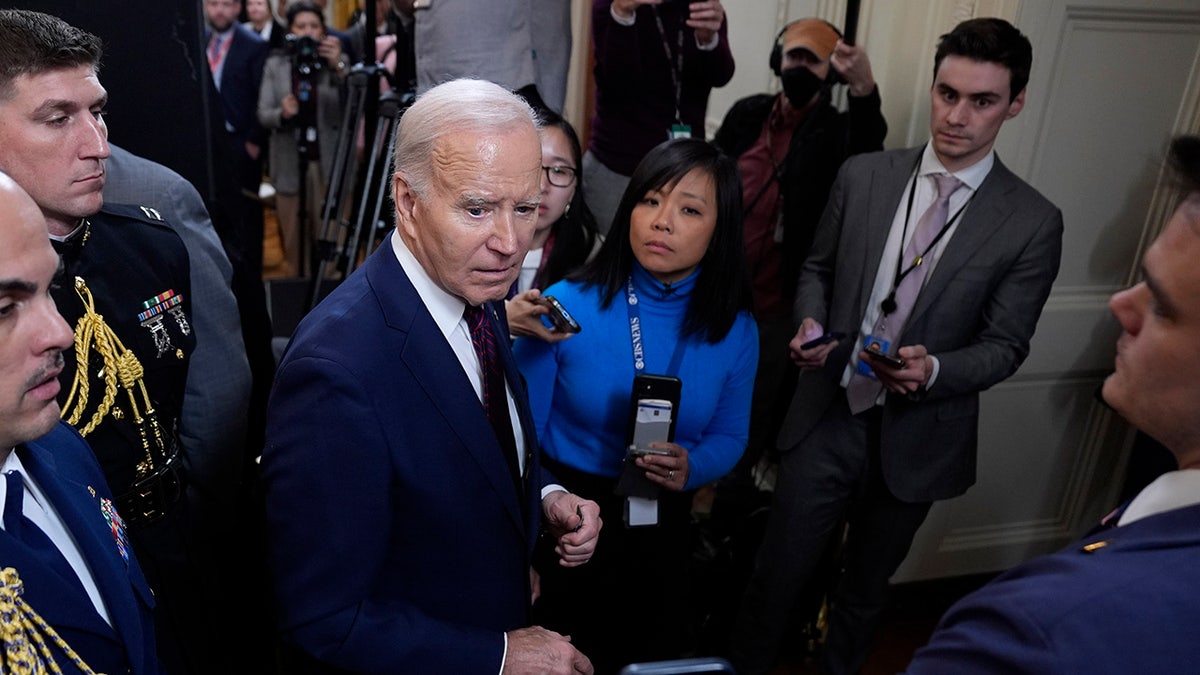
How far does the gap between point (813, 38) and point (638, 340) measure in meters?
1.49

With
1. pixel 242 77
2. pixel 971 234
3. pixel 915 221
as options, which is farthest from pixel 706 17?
pixel 242 77

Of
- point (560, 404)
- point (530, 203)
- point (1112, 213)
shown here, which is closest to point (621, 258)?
point (560, 404)

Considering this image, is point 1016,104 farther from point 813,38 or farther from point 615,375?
point 615,375

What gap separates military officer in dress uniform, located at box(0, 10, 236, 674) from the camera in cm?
144

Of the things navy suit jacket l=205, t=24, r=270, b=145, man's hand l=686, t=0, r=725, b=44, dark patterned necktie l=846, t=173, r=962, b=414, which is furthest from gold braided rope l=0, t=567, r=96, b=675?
navy suit jacket l=205, t=24, r=270, b=145

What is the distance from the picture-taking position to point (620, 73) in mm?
2678

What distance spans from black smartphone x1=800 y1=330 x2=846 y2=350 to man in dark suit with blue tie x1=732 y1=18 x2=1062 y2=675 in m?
0.01

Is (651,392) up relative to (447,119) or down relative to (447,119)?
down

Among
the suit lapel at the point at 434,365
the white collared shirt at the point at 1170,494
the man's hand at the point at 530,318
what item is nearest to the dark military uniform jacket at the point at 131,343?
the suit lapel at the point at 434,365

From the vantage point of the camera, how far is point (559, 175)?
2174mm

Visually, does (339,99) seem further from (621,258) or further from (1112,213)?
(1112,213)

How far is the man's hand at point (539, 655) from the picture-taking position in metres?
1.33

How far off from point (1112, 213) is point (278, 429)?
2.60 m

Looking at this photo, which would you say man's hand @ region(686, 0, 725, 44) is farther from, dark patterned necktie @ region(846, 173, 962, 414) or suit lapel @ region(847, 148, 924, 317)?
dark patterned necktie @ region(846, 173, 962, 414)
